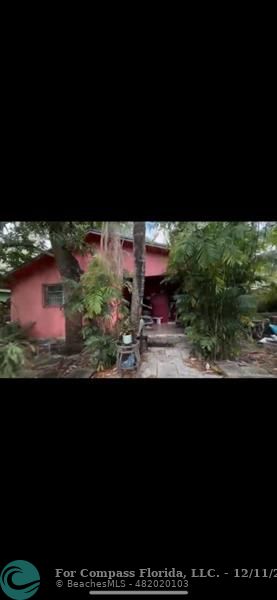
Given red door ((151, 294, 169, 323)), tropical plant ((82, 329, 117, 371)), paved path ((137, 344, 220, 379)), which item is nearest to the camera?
paved path ((137, 344, 220, 379))

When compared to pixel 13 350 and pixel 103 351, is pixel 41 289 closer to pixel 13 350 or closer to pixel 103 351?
pixel 103 351

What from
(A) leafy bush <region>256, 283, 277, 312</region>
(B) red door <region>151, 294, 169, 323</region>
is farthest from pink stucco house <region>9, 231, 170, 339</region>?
(A) leafy bush <region>256, 283, 277, 312</region>

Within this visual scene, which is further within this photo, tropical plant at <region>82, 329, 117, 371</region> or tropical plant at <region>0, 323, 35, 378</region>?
tropical plant at <region>82, 329, 117, 371</region>

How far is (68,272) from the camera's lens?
3.98m

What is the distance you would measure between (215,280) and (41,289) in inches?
107

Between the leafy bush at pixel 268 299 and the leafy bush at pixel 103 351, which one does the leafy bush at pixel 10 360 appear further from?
the leafy bush at pixel 268 299

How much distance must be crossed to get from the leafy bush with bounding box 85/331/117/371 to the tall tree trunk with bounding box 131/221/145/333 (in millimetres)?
579

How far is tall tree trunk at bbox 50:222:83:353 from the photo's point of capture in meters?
3.59

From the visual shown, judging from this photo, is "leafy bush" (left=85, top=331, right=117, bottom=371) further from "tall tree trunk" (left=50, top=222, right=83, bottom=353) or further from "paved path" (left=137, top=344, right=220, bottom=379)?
"paved path" (left=137, top=344, right=220, bottom=379)

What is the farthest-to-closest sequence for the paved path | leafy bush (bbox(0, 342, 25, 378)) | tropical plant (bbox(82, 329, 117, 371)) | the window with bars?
the window with bars
tropical plant (bbox(82, 329, 117, 371))
the paved path
leafy bush (bbox(0, 342, 25, 378))
